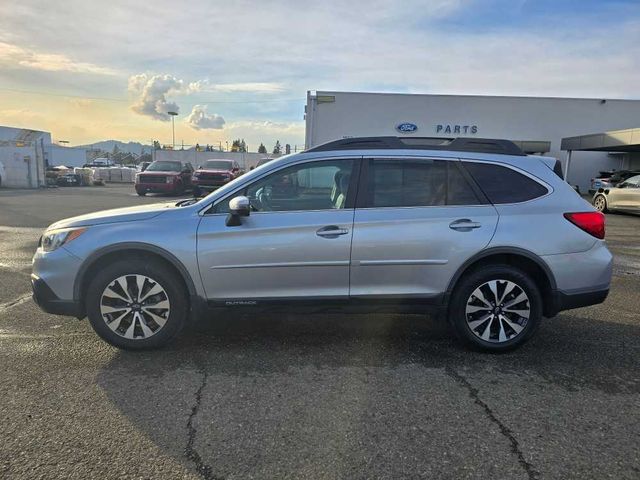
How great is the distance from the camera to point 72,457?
2576mm

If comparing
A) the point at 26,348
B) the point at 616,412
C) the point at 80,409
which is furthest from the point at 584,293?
the point at 26,348

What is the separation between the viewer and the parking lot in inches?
101

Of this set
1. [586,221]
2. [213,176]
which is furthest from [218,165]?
[586,221]

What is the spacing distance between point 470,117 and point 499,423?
26.4 meters

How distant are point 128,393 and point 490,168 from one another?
3478mm

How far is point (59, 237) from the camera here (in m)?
3.92

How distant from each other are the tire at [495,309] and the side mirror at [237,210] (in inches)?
76.0

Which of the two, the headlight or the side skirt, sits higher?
the headlight

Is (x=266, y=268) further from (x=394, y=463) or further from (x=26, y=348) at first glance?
(x=26, y=348)

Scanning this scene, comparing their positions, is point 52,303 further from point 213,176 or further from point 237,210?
point 213,176

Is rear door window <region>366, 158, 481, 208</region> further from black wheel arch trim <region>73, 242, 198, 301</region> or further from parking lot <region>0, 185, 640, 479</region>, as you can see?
black wheel arch trim <region>73, 242, 198, 301</region>

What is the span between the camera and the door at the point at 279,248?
3.85m

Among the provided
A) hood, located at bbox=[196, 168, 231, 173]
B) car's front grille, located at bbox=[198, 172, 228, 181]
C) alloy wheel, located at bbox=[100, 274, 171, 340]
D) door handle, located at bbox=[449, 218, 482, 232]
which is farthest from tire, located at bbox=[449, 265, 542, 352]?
hood, located at bbox=[196, 168, 231, 173]

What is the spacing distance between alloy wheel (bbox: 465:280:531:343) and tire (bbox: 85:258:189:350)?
2.49 metres
